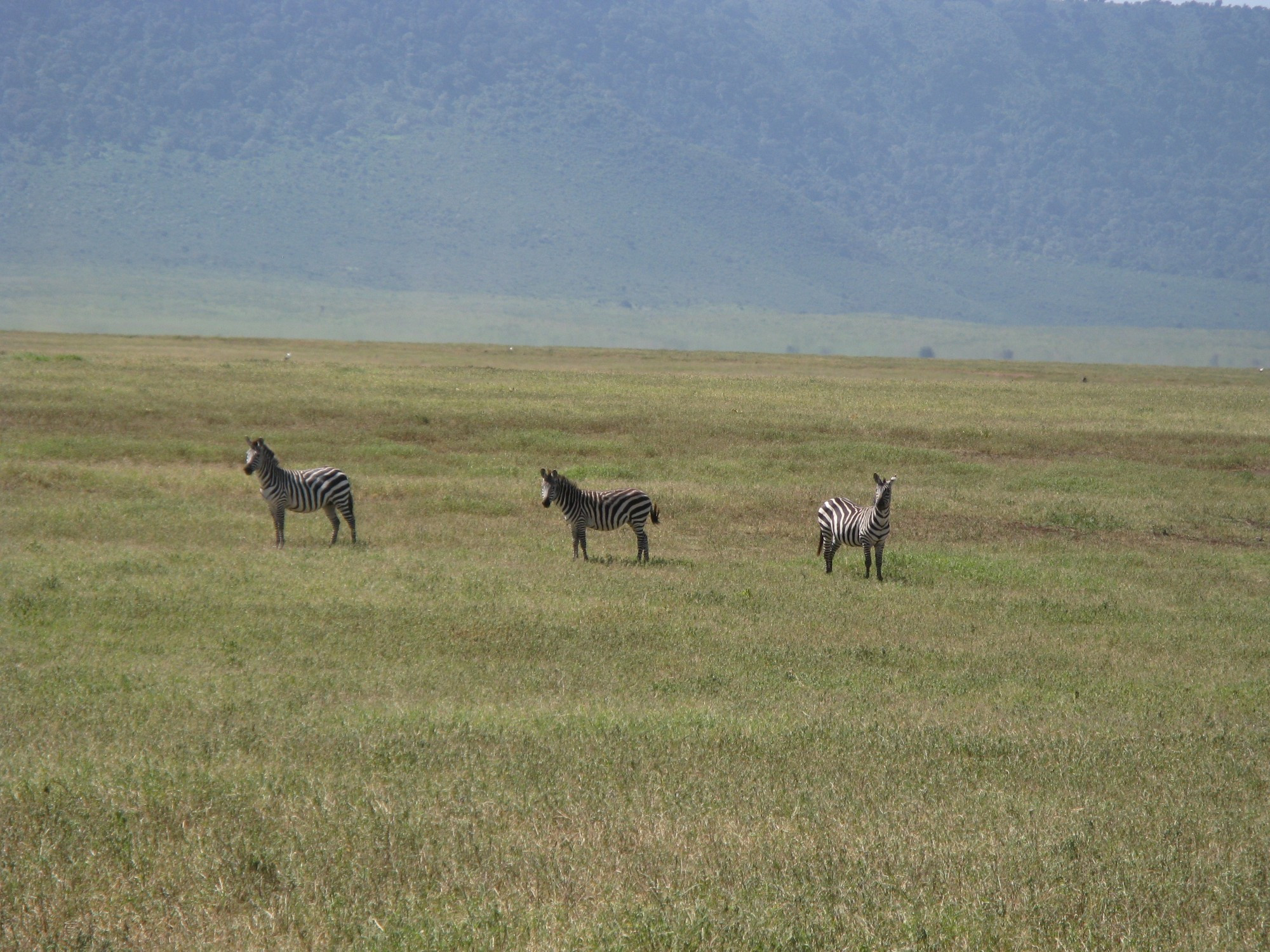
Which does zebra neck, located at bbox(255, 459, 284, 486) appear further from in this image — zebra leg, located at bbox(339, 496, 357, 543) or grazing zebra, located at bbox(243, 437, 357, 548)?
zebra leg, located at bbox(339, 496, 357, 543)

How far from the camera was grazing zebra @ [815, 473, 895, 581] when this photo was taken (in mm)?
17719

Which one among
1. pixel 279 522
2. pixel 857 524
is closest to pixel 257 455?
pixel 279 522

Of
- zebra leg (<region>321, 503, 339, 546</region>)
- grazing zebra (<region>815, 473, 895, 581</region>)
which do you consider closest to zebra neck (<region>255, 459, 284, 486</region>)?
zebra leg (<region>321, 503, 339, 546</region>)

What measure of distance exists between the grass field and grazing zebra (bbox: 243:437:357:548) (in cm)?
56

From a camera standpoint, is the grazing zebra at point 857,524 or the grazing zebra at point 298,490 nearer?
the grazing zebra at point 857,524

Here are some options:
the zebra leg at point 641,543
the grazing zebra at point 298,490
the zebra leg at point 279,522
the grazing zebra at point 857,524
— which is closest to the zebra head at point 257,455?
the grazing zebra at point 298,490

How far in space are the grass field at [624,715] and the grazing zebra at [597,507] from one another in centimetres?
50

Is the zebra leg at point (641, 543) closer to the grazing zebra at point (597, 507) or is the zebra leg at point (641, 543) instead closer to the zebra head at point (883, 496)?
the grazing zebra at point (597, 507)

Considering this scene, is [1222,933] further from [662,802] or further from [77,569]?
[77,569]

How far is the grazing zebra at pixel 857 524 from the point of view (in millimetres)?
17719

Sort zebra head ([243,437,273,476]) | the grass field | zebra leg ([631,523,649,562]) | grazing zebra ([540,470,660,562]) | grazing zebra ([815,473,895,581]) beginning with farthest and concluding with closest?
zebra head ([243,437,273,476]) → grazing zebra ([540,470,660,562]) → zebra leg ([631,523,649,562]) → grazing zebra ([815,473,895,581]) → the grass field

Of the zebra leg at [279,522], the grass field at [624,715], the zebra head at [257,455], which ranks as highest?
the zebra head at [257,455]

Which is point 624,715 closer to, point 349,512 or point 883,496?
point 883,496

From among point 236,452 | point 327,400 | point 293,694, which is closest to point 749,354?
point 327,400
